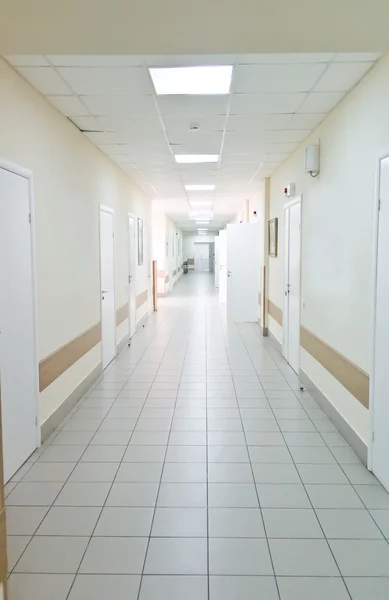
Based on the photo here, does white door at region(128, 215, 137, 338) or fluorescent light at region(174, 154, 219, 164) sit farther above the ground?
fluorescent light at region(174, 154, 219, 164)

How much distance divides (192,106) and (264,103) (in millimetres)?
635

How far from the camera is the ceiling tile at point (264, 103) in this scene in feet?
12.6

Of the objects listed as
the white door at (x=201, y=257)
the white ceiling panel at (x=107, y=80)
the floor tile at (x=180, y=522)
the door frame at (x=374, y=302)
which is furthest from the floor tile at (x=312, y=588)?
the white door at (x=201, y=257)

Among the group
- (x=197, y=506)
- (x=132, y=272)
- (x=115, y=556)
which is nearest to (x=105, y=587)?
(x=115, y=556)

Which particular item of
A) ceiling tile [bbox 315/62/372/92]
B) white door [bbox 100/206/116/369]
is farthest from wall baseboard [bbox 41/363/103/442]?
ceiling tile [bbox 315/62/372/92]

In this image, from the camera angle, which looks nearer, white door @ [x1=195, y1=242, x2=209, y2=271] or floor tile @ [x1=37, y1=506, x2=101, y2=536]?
floor tile @ [x1=37, y1=506, x2=101, y2=536]

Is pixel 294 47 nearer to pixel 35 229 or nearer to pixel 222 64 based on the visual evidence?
pixel 222 64

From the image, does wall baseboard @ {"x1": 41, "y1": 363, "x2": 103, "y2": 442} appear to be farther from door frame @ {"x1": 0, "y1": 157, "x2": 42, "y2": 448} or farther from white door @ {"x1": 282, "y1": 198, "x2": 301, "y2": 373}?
white door @ {"x1": 282, "y1": 198, "x2": 301, "y2": 373}

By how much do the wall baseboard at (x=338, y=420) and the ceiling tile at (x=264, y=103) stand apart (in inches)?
107

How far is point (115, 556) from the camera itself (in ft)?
7.62

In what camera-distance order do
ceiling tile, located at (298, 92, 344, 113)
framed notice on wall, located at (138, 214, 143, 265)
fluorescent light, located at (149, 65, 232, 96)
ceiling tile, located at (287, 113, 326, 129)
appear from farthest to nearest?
framed notice on wall, located at (138, 214, 143, 265)
ceiling tile, located at (287, 113, 326, 129)
ceiling tile, located at (298, 92, 344, 113)
fluorescent light, located at (149, 65, 232, 96)

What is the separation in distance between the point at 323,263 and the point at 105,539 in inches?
124

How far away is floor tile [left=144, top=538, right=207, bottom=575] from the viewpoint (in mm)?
2217

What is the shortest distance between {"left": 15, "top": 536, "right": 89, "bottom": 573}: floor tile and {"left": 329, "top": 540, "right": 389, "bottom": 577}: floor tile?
4.28ft
